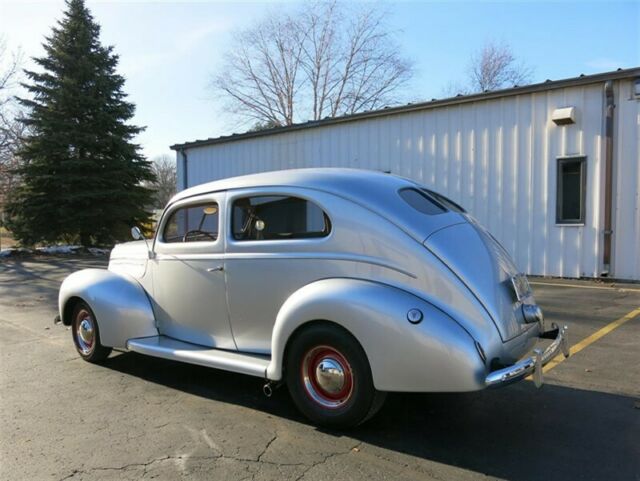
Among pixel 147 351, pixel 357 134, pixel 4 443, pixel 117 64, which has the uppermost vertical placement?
pixel 117 64

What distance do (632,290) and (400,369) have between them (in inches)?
311

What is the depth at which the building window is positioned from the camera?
10.9 metres

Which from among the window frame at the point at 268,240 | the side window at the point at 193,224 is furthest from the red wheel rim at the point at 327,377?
the side window at the point at 193,224

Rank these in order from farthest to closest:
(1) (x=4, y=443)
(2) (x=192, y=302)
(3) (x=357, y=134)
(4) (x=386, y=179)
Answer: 1. (3) (x=357, y=134)
2. (2) (x=192, y=302)
3. (4) (x=386, y=179)
4. (1) (x=4, y=443)

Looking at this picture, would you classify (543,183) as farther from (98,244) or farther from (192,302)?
(98,244)

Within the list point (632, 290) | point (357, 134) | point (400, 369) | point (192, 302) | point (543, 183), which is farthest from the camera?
point (357, 134)

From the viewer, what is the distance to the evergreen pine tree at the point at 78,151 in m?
22.0

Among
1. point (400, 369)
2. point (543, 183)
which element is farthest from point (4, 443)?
point (543, 183)

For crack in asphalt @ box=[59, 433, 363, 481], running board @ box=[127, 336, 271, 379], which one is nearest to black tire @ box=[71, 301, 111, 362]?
running board @ box=[127, 336, 271, 379]

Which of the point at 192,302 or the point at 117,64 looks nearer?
the point at 192,302

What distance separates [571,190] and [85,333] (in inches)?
384

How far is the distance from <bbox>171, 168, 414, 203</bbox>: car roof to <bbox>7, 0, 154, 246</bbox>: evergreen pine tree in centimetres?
1937

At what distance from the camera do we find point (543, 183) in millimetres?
11422

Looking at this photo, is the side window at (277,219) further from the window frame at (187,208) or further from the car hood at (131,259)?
the car hood at (131,259)
